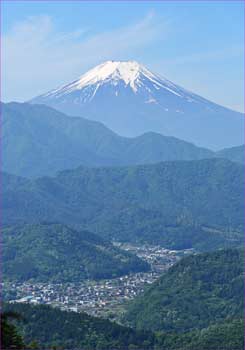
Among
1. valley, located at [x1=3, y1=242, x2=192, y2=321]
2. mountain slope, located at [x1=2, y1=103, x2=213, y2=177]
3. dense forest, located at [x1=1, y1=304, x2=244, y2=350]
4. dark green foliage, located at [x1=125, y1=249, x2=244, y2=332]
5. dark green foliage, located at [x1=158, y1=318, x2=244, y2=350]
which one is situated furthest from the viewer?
mountain slope, located at [x1=2, y1=103, x2=213, y2=177]

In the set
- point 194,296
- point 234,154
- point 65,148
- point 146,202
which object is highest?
point 65,148

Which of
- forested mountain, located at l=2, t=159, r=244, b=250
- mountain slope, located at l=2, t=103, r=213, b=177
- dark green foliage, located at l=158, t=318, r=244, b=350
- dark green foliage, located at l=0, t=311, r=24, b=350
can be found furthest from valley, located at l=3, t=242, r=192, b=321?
mountain slope, located at l=2, t=103, r=213, b=177

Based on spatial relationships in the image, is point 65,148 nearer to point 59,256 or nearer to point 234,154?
point 234,154

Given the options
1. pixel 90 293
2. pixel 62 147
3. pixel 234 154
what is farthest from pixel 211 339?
pixel 62 147

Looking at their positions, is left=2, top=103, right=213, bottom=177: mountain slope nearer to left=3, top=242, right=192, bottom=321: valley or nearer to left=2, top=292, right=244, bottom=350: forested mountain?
left=3, top=242, right=192, bottom=321: valley

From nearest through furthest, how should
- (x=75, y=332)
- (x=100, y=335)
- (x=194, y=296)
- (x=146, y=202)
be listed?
(x=100, y=335), (x=75, y=332), (x=194, y=296), (x=146, y=202)

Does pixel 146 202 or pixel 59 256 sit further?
pixel 146 202
